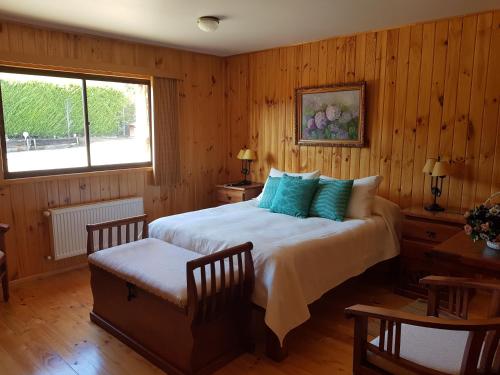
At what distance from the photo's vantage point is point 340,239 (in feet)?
9.07

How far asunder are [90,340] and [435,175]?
287 cm

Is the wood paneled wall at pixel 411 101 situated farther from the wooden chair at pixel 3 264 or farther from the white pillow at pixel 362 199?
the wooden chair at pixel 3 264

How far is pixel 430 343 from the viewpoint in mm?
1564

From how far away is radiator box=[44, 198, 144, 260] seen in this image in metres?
3.51

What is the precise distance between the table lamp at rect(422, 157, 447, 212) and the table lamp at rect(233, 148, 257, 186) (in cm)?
200

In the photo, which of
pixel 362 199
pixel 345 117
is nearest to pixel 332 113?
pixel 345 117

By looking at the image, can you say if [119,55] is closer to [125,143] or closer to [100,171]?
[125,143]

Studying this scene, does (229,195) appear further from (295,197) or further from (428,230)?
(428,230)

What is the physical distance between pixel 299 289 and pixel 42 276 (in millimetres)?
2598

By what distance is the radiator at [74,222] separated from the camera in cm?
351

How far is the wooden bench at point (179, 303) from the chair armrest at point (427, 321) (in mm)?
838

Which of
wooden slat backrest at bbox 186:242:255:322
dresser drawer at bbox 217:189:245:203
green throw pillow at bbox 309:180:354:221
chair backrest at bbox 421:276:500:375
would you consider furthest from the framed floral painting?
chair backrest at bbox 421:276:500:375

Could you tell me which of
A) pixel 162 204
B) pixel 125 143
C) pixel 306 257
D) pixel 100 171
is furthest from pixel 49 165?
pixel 306 257

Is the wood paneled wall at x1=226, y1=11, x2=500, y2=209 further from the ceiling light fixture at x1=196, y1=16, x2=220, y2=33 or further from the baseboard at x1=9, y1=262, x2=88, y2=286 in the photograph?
the baseboard at x1=9, y1=262, x2=88, y2=286
